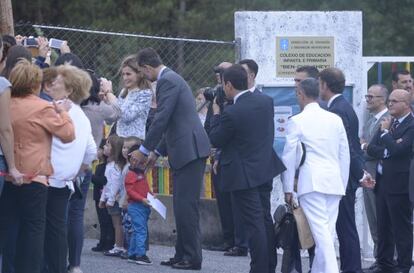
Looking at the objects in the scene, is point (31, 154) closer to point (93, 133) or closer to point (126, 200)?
point (93, 133)

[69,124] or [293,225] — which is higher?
[69,124]

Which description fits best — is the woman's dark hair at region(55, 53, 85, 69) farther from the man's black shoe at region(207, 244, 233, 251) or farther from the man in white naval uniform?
the man's black shoe at region(207, 244, 233, 251)

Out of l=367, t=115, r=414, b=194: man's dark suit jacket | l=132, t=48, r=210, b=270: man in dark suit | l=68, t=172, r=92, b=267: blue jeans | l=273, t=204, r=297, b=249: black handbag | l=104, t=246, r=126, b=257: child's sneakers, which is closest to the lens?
l=68, t=172, r=92, b=267: blue jeans

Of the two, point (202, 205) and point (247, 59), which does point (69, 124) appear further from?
point (202, 205)

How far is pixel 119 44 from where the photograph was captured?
1594cm

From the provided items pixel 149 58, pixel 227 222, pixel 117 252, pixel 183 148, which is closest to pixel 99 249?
pixel 117 252

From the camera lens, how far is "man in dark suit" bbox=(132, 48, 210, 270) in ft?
37.9

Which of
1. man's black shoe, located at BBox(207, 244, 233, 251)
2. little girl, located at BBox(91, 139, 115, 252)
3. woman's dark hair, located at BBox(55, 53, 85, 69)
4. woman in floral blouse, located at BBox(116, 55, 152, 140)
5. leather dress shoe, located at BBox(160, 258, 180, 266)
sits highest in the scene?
woman's dark hair, located at BBox(55, 53, 85, 69)

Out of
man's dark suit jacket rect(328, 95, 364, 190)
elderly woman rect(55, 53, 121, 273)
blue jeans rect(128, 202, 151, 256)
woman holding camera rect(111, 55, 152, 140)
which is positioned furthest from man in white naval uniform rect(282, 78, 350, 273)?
woman holding camera rect(111, 55, 152, 140)

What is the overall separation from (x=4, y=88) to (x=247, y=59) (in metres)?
4.52

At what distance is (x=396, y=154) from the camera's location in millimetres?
11914

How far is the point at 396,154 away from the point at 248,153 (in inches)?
73.3

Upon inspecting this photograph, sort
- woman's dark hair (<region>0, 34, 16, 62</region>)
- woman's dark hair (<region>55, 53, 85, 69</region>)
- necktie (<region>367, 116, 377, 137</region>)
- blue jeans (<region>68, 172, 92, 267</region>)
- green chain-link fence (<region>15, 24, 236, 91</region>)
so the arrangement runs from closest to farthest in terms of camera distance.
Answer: woman's dark hair (<region>0, 34, 16, 62</region>) → blue jeans (<region>68, 172, 92, 267</region>) → woman's dark hair (<region>55, 53, 85, 69</region>) → necktie (<region>367, 116, 377, 137</region>) → green chain-link fence (<region>15, 24, 236, 91</region>)

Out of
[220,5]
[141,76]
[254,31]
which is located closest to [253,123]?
[141,76]
